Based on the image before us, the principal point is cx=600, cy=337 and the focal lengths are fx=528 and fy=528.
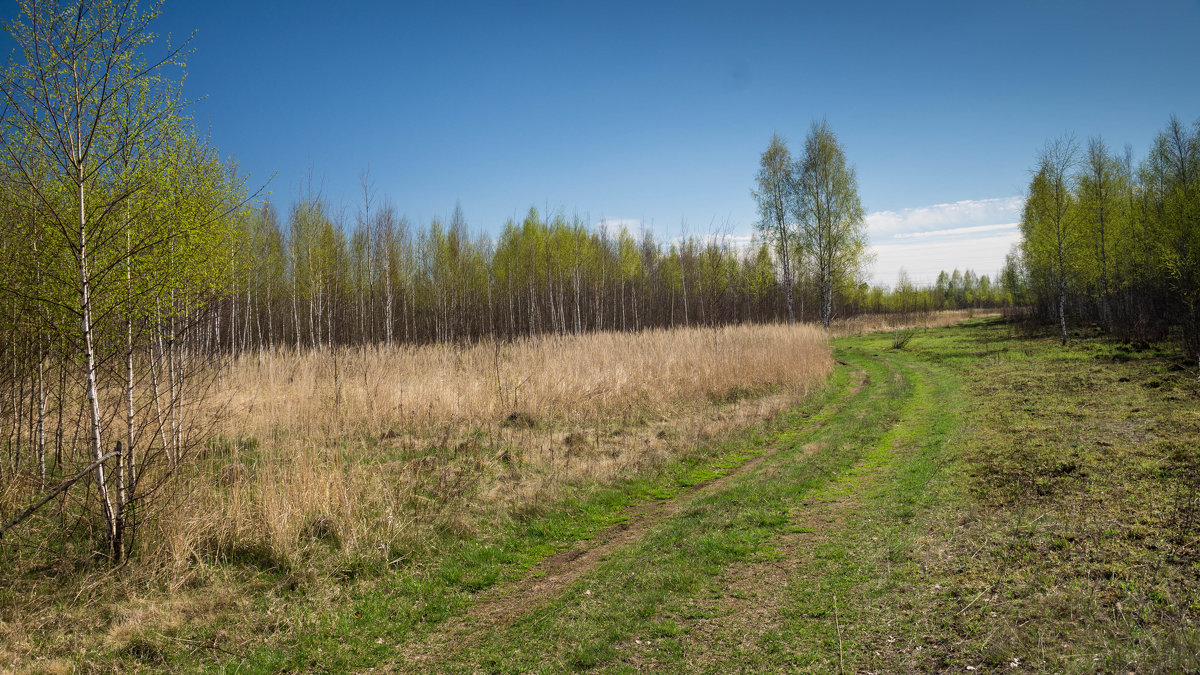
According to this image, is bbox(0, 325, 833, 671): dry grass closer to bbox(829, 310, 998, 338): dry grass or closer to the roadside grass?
the roadside grass

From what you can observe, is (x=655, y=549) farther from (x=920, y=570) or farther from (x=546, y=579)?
(x=920, y=570)

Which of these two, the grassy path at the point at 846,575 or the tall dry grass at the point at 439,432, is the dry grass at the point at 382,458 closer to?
the tall dry grass at the point at 439,432

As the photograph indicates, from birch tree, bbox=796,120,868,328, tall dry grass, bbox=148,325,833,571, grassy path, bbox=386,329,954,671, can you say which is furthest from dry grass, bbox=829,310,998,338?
grassy path, bbox=386,329,954,671

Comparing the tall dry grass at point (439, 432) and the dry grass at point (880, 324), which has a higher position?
the dry grass at point (880, 324)

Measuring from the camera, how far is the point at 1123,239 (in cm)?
2869

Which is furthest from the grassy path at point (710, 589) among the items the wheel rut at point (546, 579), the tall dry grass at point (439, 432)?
the tall dry grass at point (439, 432)

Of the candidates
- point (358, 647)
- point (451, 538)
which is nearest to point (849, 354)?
point (451, 538)

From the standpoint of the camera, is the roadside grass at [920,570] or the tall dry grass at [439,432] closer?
the roadside grass at [920,570]

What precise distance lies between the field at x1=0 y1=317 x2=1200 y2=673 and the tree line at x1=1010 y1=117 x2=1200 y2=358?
17.0 meters

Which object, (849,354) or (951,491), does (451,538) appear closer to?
(951,491)

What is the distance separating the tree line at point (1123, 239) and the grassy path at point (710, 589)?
19.2 metres

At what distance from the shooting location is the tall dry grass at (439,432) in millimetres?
5262

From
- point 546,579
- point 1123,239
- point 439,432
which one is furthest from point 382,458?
point 1123,239

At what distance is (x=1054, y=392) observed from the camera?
37.3 ft
